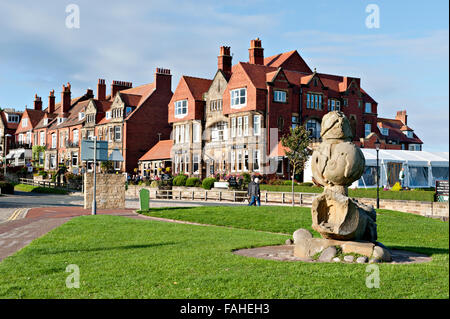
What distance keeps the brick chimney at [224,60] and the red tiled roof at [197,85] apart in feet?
9.64

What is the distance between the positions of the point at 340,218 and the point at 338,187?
0.87m

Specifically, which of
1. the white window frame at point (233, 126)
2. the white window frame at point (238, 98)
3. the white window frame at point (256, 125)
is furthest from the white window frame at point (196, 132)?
the white window frame at point (256, 125)

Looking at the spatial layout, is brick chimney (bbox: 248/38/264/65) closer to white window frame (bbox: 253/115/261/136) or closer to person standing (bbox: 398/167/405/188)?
white window frame (bbox: 253/115/261/136)

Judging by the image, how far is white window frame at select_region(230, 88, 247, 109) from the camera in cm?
5031

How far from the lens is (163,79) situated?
67.7 metres

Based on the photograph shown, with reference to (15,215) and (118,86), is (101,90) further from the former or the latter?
(15,215)

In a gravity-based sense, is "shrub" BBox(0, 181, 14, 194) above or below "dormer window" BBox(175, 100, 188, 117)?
below

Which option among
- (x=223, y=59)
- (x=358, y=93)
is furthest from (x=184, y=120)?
(x=358, y=93)

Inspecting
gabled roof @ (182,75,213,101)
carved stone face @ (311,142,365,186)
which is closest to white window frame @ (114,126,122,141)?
gabled roof @ (182,75,213,101)

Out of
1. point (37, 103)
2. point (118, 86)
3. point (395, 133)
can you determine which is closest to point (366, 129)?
point (395, 133)

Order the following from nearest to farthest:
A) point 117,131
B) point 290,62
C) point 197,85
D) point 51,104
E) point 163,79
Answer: point 290,62 < point 197,85 < point 117,131 < point 163,79 < point 51,104

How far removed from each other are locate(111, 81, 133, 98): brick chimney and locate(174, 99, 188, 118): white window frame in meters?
20.3

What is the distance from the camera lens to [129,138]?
2569 inches
